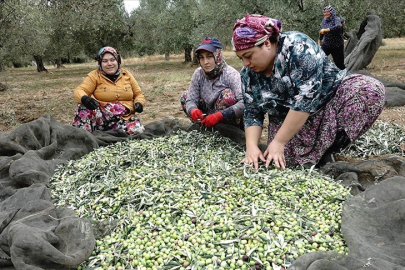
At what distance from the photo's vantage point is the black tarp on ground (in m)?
1.80

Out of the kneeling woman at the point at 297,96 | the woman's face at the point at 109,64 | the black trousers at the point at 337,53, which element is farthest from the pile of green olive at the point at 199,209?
the black trousers at the point at 337,53

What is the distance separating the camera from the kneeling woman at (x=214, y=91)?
375 centimetres

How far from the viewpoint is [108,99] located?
185 inches

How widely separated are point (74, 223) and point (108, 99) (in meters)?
2.76

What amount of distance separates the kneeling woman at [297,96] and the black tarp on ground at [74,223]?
305mm

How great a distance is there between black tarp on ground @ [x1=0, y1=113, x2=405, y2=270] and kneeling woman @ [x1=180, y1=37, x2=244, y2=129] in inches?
49.2

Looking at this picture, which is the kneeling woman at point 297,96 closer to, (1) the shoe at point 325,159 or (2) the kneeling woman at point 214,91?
(1) the shoe at point 325,159

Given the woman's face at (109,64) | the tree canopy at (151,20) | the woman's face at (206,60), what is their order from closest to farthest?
the woman's face at (206,60)
the woman's face at (109,64)
the tree canopy at (151,20)

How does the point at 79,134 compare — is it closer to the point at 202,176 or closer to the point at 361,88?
the point at 202,176

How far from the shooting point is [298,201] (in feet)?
7.87

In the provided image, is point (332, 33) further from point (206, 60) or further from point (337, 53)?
point (206, 60)

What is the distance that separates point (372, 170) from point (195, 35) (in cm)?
1284

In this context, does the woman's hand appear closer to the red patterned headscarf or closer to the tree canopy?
the red patterned headscarf

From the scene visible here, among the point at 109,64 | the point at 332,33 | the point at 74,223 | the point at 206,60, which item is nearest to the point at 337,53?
the point at 332,33
